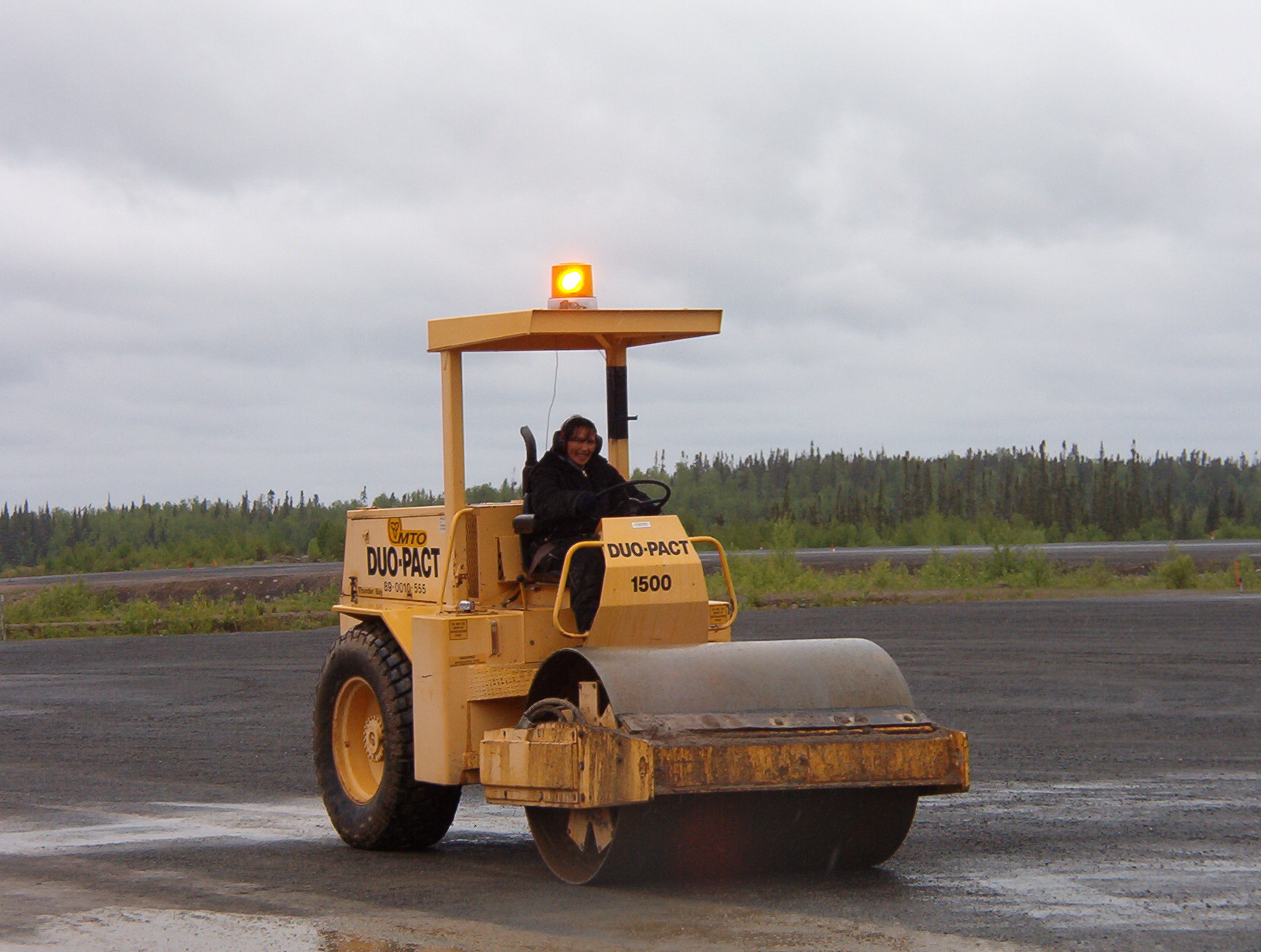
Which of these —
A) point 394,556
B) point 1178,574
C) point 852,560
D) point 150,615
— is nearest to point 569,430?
point 394,556

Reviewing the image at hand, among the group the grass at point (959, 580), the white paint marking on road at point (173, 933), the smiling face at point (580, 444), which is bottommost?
the white paint marking on road at point (173, 933)

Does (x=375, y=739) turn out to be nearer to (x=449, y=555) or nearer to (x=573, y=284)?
(x=449, y=555)

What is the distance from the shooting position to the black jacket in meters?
8.21

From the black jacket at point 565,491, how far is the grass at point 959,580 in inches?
957

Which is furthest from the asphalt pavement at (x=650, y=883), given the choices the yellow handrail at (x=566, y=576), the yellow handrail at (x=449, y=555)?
the yellow handrail at (x=449, y=555)

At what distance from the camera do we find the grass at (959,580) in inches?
1334

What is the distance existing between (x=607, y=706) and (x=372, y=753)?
91.2 inches

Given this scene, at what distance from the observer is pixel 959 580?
38.3m

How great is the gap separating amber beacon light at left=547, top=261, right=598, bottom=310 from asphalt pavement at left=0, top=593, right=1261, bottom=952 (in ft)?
9.62

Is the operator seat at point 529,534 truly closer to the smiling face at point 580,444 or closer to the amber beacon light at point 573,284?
the smiling face at point 580,444

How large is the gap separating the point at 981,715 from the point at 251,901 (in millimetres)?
9266

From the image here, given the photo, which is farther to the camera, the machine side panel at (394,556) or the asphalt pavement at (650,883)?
the machine side panel at (394,556)

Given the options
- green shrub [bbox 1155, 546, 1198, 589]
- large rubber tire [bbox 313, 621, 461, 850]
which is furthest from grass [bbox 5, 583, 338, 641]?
large rubber tire [bbox 313, 621, 461, 850]

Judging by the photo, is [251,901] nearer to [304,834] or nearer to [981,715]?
[304,834]
